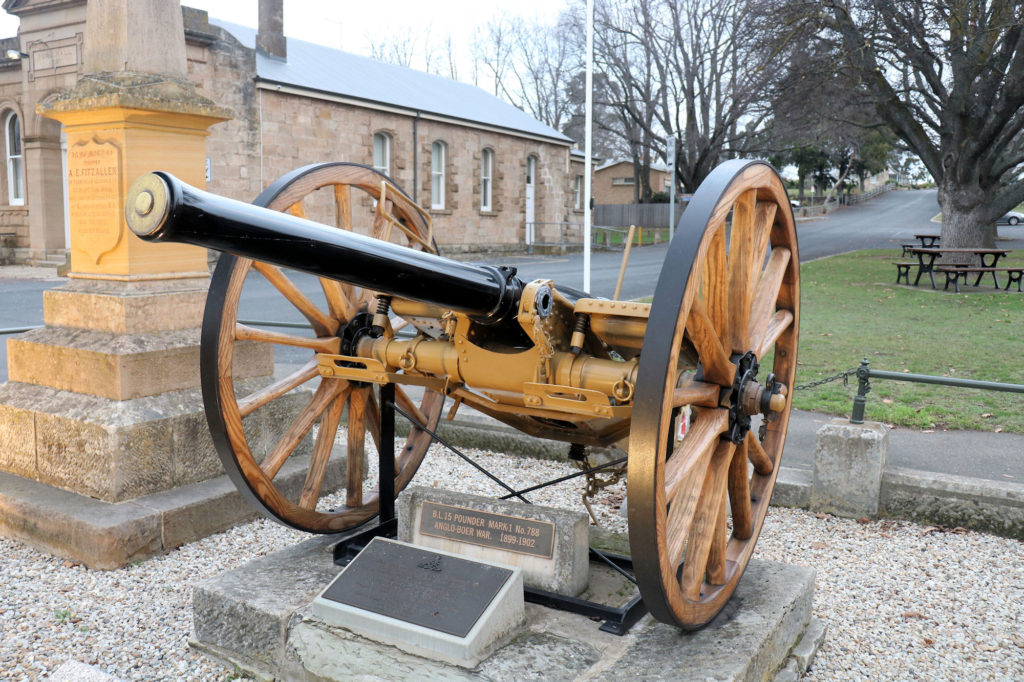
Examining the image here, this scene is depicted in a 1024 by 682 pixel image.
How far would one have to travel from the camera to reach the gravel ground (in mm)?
3158

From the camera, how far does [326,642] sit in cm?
280

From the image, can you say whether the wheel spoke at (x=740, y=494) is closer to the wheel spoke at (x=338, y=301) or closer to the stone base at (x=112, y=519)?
the wheel spoke at (x=338, y=301)

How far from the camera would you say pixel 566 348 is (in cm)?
295

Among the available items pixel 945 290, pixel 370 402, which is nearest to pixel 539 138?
pixel 945 290

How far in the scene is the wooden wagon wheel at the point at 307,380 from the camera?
3.11m

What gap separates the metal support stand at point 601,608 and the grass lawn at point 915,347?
13.9ft

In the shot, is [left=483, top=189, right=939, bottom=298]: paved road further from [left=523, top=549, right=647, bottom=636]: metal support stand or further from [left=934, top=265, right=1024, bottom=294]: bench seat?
[left=934, top=265, right=1024, bottom=294]: bench seat

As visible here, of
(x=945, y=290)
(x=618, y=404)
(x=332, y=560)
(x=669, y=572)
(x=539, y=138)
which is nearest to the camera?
(x=669, y=572)

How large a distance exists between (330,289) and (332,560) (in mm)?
1062

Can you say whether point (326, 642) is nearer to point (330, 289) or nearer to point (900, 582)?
point (330, 289)

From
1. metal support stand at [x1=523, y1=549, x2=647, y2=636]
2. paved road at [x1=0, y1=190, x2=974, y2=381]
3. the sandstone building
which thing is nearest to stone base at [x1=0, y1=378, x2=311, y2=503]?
metal support stand at [x1=523, y1=549, x2=647, y2=636]

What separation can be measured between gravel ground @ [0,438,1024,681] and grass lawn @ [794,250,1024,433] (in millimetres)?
2378

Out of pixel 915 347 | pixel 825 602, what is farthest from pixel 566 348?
pixel 915 347

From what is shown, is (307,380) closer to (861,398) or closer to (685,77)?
(861,398)
